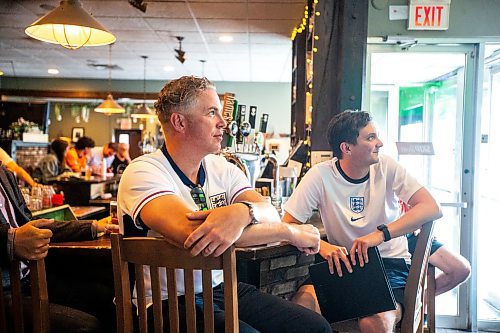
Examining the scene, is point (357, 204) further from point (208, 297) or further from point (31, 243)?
point (31, 243)

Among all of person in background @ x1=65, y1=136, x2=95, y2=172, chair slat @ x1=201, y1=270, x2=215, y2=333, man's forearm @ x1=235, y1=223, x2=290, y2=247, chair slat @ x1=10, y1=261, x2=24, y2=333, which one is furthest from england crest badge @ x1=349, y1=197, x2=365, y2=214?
person in background @ x1=65, y1=136, x2=95, y2=172

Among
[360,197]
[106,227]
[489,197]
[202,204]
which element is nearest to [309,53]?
[489,197]

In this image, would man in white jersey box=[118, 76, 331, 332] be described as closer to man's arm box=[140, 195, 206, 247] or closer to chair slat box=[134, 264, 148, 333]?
man's arm box=[140, 195, 206, 247]

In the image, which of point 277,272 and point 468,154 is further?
point 468,154

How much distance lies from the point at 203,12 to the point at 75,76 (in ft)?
20.0

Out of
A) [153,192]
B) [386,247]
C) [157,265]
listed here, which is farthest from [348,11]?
[157,265]

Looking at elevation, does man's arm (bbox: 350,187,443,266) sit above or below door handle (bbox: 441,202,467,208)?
above

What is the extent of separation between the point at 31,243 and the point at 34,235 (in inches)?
1.7

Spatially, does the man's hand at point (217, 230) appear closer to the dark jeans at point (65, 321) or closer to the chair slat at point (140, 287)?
the chair slat at point (140, 287)

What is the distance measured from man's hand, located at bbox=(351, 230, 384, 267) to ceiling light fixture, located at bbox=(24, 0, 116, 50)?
207cm

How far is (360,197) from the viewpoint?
2.23m

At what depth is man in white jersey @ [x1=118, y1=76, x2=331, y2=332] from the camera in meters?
1.34

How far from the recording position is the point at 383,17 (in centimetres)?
349

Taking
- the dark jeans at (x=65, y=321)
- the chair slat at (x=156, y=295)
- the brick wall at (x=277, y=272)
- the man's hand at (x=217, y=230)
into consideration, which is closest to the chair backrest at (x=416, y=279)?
the brick wall at (x=277, y=272)
